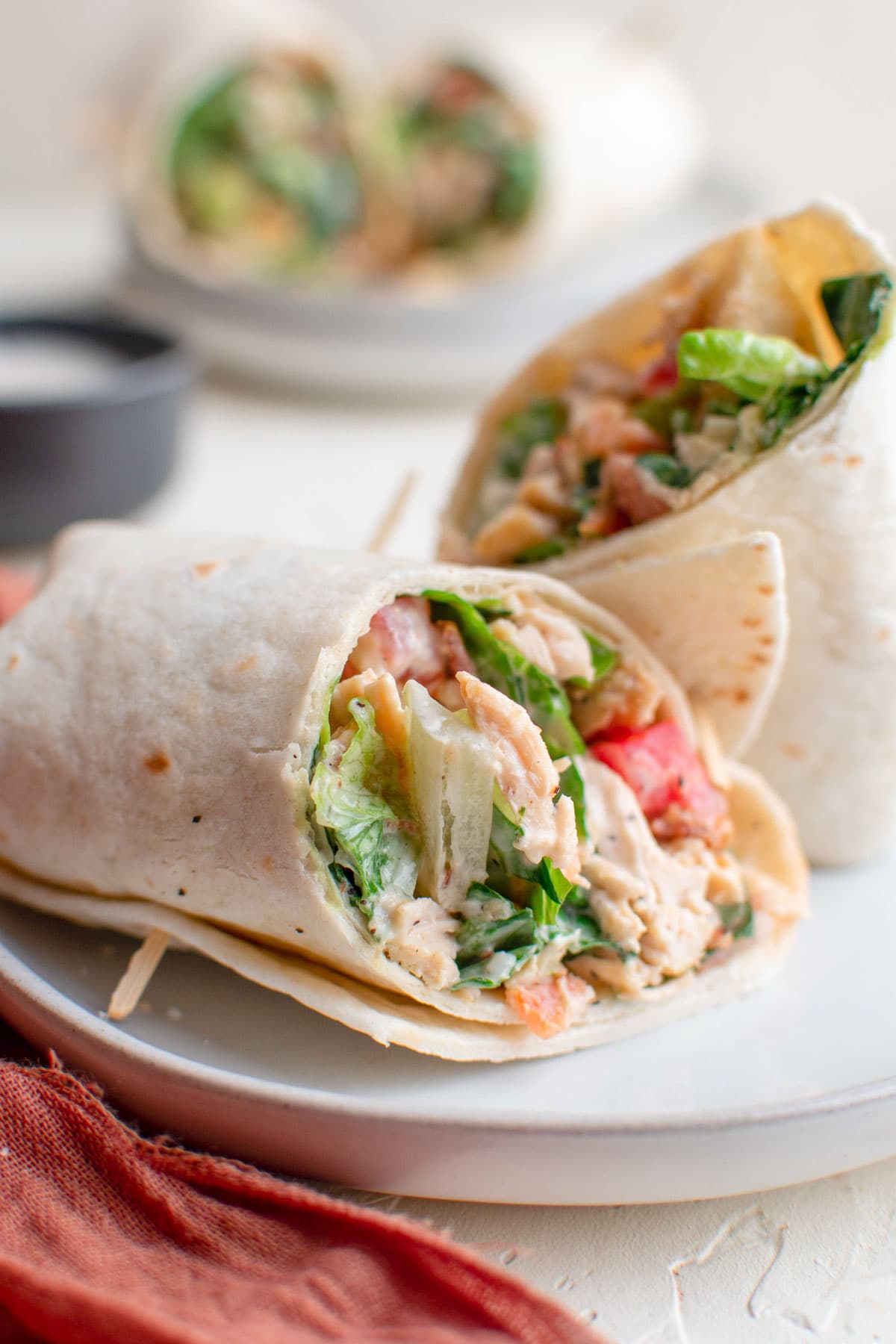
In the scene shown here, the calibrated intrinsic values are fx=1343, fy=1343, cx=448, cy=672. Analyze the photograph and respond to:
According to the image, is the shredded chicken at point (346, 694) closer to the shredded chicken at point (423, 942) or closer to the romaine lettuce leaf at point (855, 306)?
the shredded chicken at point (423, 942)

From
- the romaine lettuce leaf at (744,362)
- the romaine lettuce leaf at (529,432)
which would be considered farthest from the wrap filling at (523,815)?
the romaine lettuce leaf at (529,432)

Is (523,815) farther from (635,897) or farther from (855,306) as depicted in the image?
(855,306)

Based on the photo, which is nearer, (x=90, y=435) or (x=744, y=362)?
(x=744, y=362)

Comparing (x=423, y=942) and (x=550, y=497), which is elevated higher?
(x=550, y=497)

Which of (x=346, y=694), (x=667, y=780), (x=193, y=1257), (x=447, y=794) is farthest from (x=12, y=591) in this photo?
(x=193, y=1257)

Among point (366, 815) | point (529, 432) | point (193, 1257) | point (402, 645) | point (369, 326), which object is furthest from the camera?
point (369, 326)

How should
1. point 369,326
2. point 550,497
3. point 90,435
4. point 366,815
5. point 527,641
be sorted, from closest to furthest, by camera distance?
point 366,815, point 527,641, point 550,497, point 90,435, point 369,326

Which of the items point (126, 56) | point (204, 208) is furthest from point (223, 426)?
point (126, 56)
